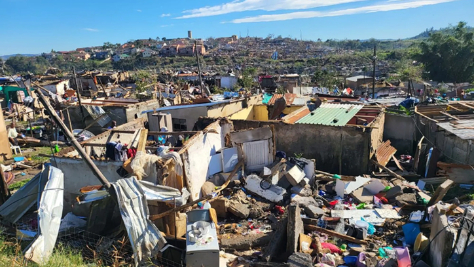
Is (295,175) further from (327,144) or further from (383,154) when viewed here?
(383,154)

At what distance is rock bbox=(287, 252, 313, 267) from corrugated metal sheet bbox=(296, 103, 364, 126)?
20.0 feet

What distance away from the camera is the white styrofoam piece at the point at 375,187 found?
932 cm

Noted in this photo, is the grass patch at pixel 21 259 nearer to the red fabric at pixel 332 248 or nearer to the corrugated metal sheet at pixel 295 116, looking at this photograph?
the red fabric at pixel 332 248

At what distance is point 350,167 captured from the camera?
35.8ft

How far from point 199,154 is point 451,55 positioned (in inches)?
1374

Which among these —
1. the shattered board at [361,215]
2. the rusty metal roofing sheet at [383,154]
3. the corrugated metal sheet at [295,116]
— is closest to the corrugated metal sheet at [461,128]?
the rusty metal roofing sheet at [383,154]

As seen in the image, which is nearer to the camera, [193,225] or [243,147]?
[193,225]

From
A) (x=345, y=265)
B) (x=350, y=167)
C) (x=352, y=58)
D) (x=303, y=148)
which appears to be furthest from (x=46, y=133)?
(x=352, y=58)

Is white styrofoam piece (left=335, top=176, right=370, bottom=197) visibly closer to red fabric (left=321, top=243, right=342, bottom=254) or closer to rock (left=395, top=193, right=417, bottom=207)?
rock (left=395, top=193, right=417, bottom=207)

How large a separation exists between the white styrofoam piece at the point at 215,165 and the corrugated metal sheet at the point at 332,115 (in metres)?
3.31

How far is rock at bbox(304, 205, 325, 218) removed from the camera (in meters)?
7.93

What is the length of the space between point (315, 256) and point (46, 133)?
16.1 meters

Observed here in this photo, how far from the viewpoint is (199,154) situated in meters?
8.98

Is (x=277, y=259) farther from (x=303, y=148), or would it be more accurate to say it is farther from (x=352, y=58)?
(x=352, y=58)
